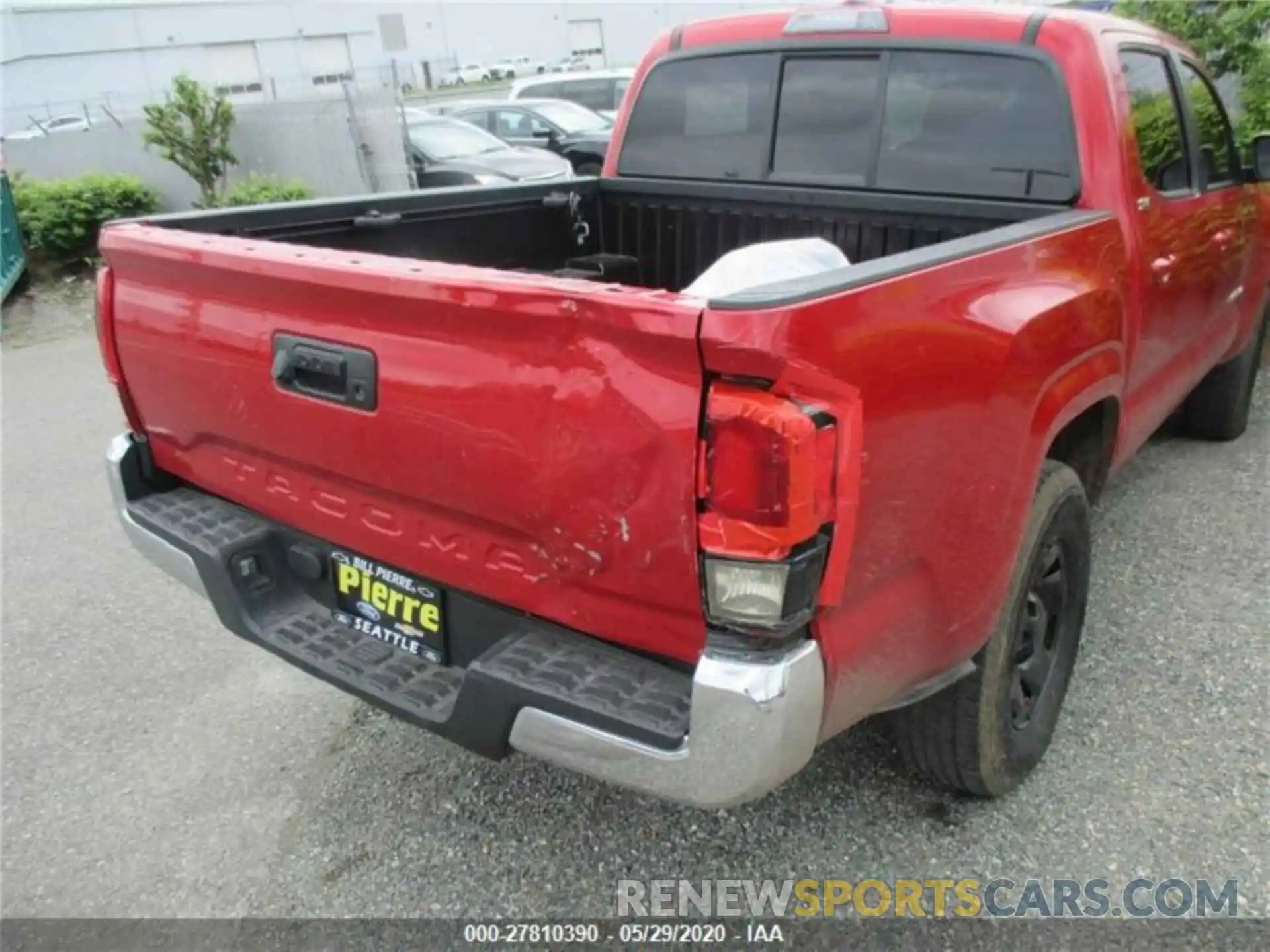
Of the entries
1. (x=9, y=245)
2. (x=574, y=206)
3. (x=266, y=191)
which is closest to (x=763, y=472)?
(x=574, y=206)

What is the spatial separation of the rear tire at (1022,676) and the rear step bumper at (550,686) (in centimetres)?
72

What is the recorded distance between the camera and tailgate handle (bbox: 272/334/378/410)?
6.64 ft

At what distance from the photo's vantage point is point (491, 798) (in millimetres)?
2742

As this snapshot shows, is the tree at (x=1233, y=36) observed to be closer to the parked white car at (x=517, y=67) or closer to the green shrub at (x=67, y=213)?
the green shrub at (x=67, y=213)

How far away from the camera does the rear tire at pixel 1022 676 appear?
233 cm

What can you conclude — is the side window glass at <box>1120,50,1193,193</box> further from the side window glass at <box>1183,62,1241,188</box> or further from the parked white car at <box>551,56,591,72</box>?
the parked white car at <box>551,56,591,72</box>

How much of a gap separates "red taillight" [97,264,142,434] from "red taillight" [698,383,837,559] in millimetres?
1733

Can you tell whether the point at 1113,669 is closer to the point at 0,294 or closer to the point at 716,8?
the point at 0,294

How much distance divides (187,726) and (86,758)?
0.92 ft

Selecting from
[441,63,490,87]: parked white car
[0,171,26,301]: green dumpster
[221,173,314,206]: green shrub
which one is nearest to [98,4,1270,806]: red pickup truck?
[221,173,314,206]: green shrub

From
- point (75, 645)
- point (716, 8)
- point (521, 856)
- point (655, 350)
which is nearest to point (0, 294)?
point (75, 645)

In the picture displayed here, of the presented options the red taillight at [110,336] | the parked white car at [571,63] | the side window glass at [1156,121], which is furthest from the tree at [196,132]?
the parked white car at [571,63]

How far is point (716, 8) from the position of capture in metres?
49.2

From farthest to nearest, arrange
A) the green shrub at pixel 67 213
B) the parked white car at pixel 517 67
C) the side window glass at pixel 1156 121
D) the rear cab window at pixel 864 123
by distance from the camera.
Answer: the parked white car at pixel 517 67 < the green shrub at pixel 67 213 < the side window glass at pixel 1156 121 < the rear cab window at pixel 864 123
